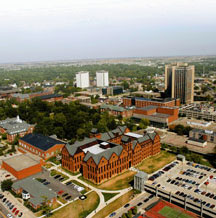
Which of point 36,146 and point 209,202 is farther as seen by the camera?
point 36,146

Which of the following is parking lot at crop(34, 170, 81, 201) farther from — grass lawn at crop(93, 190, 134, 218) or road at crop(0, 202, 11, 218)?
road at crop(0, 202, 11, 218)

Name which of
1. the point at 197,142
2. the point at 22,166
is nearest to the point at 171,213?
the point at 197,142

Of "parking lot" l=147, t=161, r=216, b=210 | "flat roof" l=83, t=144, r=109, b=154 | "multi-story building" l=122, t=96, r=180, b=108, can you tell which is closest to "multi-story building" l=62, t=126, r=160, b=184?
"flat roof" l=83, t=144, r=109, b=154

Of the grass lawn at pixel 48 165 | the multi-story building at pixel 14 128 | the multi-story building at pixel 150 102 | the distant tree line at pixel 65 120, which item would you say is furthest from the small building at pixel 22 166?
the multi-story building at pixel 150 102

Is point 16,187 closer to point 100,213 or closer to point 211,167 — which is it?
point 100,213

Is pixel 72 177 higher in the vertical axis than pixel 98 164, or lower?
lower

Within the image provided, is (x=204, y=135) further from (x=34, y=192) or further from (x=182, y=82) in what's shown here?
(x=182, y=82)

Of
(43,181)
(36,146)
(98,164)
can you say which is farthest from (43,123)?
(98,164)

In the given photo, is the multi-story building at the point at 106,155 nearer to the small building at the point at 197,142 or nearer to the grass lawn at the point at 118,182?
the grass lawn at the point at 118,182
